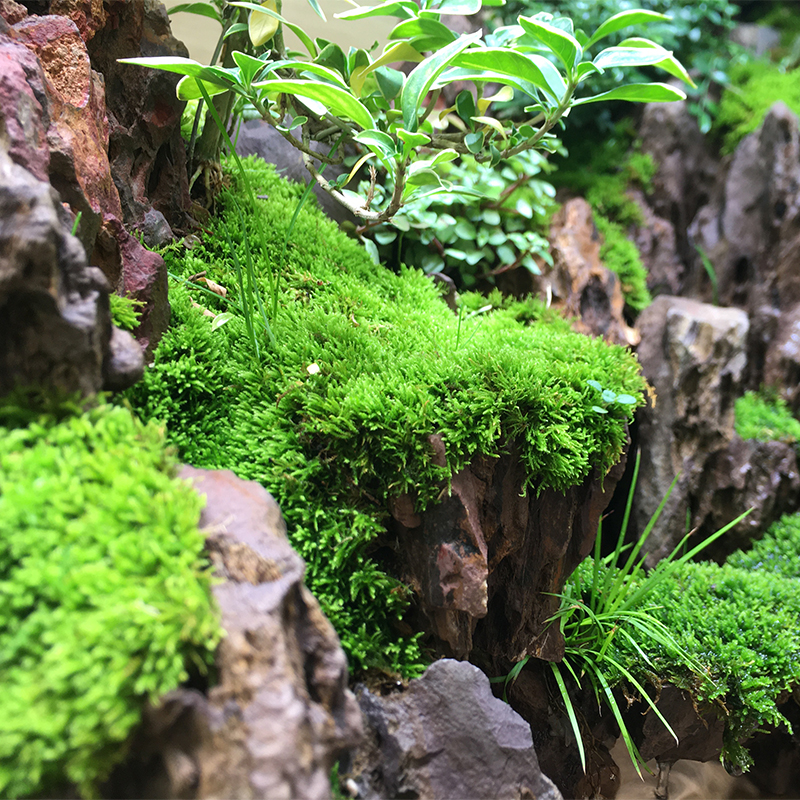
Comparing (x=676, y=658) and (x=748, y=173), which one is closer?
(x=676, y=658)

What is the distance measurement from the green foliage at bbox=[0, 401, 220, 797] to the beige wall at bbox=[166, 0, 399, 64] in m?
2.35

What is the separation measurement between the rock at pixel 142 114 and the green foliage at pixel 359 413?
0.96 ft

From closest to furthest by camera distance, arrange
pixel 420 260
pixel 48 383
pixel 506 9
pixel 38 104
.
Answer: pixel 48 383, pixel 38 104, pixel 420 260, pixel 506 9

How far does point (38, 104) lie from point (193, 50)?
1.54 metres

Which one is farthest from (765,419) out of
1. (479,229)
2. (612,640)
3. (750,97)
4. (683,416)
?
(750,97)

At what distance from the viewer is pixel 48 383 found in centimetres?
128

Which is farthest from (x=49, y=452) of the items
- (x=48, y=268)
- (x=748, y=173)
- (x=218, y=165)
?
(x=748, y=173)

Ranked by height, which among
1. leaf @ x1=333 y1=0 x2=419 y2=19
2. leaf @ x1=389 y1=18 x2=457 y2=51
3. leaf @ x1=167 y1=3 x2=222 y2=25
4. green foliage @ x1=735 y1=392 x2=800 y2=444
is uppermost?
leaf @ x1=333 y1=0 x2=419 y2=19

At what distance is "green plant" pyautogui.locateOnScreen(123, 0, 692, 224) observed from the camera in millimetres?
1812

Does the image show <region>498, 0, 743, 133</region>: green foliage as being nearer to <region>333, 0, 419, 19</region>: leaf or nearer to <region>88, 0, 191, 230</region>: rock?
<region>333, 0, 419, 19</region>: leaf

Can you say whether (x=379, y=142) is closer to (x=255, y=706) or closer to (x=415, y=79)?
(x=415, y=79)

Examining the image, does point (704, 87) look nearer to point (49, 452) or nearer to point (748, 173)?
point (748, 173)

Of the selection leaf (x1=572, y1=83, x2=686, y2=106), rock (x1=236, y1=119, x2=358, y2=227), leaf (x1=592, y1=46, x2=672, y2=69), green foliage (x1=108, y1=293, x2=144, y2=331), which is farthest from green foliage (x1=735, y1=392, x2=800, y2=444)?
green foliage (x1=108, y1=293, x2=144, y2=331)

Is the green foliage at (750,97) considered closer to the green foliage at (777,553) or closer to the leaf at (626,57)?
the green foliage at (777,553)
